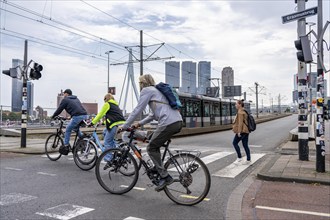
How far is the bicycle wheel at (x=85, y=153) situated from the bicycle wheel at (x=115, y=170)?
218 centimetres

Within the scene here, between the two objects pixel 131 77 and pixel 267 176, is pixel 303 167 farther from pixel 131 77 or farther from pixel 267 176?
pixel 131 77

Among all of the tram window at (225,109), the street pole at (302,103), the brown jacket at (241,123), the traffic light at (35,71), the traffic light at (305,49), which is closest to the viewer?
the traffic light at (305,49)

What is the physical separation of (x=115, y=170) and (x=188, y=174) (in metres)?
1.35

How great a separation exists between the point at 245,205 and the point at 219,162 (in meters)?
4.28

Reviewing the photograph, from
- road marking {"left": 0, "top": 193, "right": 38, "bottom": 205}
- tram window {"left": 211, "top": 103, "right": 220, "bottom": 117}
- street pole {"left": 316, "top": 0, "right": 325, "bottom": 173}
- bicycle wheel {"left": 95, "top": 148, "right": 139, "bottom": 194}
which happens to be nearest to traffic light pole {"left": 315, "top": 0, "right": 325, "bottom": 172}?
street pole {"left": 316, "top": 0, "right": 325, "bottom": 173}

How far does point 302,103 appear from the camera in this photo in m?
8.70

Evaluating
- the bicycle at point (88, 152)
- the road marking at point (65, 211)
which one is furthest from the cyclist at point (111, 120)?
the road marking at point (65, 211)

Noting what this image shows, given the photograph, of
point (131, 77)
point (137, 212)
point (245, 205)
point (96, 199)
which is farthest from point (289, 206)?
point (131, 77)

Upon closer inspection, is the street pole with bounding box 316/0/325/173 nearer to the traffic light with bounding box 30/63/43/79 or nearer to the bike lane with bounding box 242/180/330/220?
the bike lane with bounding box 242/180/330/220

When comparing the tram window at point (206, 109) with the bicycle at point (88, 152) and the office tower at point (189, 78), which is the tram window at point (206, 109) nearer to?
the bicycle at point (88, 152)

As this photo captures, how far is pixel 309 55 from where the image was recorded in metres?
7.07

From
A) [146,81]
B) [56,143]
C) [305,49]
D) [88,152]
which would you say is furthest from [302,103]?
[56,143]

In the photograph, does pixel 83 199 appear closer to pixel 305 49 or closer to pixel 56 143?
pixel 56 143

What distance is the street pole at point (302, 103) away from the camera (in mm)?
8539
